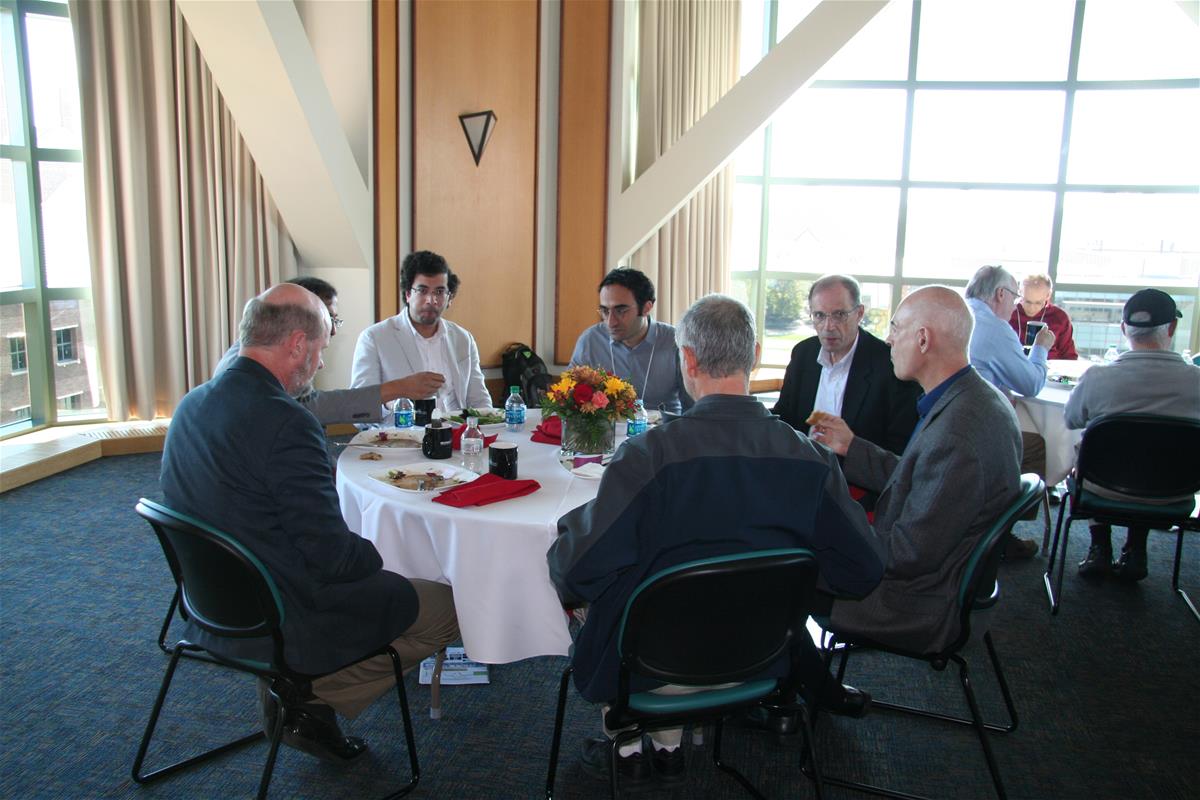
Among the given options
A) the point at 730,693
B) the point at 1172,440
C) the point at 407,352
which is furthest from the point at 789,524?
the point at 407,352

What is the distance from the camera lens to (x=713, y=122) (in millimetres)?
6293

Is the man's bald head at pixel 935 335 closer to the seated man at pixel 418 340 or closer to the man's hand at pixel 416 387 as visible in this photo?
the man's hand at pixel 416 387

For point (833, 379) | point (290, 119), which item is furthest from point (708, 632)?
point (290, 119)

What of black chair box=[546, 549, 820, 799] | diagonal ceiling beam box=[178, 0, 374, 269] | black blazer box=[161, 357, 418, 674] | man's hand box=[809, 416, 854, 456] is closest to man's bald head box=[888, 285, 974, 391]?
man's hand box=[809, 416, 854, 456]

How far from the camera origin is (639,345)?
4.09m

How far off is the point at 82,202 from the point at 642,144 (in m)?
4.01

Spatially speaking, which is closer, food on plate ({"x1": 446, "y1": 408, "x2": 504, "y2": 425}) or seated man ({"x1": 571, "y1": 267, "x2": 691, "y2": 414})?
food on plate ({"x1": 446, "y1": 408, "x2": 504, "y2": 425})

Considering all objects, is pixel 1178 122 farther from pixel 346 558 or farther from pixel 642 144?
pixel 346 558

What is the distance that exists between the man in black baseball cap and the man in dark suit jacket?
1175mm

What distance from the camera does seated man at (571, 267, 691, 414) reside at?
3.96m

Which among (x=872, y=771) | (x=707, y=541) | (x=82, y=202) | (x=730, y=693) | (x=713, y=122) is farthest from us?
(x=713, y=122)

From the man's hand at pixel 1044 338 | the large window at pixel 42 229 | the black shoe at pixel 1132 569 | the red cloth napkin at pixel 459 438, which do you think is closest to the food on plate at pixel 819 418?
the red cloth napkin at pixel 459 438

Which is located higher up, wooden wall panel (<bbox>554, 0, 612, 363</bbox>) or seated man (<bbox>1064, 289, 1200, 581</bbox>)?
wooden wall panel (<bbox>554, 0, 612, 363</bbox>)

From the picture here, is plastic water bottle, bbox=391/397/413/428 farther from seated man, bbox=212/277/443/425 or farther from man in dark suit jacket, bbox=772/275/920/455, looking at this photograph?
man in dark suit jacket, bbox=772/275/920/455
